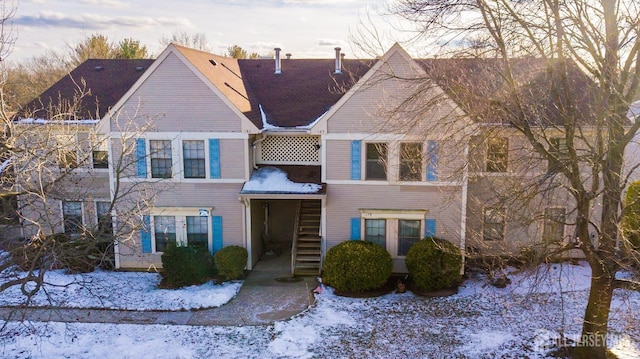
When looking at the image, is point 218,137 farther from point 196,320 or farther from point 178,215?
point 196,320

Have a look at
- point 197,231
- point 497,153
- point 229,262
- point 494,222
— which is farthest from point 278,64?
point 494,222

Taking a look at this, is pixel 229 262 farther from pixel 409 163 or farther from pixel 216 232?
pixel 409 163

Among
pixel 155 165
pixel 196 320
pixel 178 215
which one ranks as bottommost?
pixel 196 320

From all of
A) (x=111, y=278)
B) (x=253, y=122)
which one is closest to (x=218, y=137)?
(x=253, y=122)

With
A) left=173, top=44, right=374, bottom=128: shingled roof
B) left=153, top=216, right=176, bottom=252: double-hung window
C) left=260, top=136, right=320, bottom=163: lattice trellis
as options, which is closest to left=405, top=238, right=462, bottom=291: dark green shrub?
left=260, top=136, right=320, bottom=163: lattice trellis

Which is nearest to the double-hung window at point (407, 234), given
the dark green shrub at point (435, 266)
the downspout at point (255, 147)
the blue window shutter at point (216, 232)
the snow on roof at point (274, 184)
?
the dark green shrub at point (435, 266)

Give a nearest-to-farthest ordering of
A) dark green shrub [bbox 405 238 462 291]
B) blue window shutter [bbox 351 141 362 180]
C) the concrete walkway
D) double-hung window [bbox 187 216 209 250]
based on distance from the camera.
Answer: the concrete walkway < dark green shrub [bbox 405 238 462 291] < blue window shutter [bbox 351 141 362 180] < double-hung window [bbox 187 216 209 250]

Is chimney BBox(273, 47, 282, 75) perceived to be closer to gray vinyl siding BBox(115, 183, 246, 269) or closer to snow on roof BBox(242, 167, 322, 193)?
snow on roof BBox(242, 167, 322, 193)
